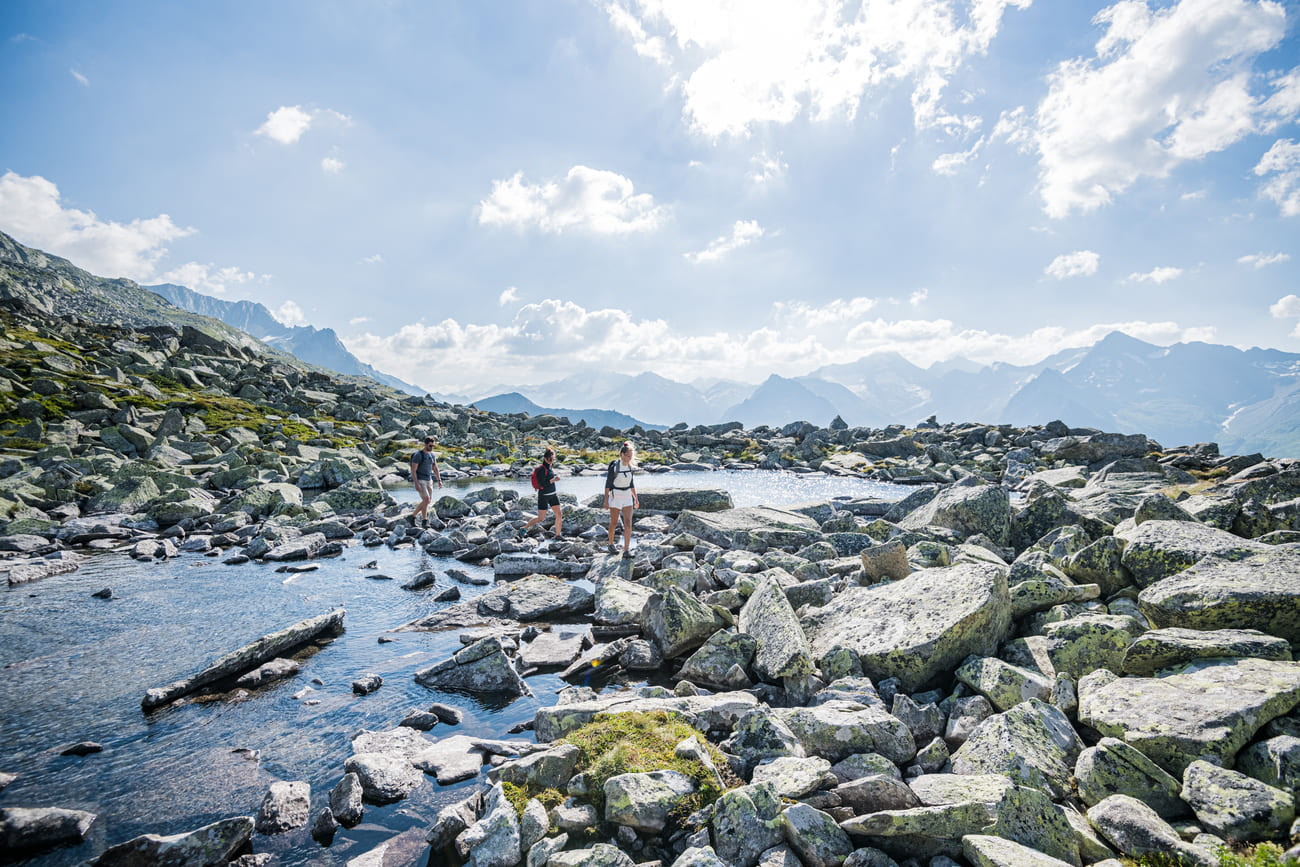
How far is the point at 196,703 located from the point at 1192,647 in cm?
1652

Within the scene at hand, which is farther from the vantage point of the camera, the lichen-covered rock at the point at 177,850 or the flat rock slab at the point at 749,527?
the flat rock slab at the point at 749,527

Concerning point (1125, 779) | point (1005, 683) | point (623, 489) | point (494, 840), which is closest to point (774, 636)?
point (1005, 683)

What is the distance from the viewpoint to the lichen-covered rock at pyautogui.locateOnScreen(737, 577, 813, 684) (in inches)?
400

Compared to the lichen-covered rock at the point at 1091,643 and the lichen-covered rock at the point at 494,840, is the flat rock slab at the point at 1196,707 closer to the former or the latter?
the lichen-covered rock at the point at 1091,643

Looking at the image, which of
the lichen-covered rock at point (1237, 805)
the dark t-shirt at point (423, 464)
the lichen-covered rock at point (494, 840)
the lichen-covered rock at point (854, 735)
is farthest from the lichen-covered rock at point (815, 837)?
the dark t-shirt at point (423, 464)

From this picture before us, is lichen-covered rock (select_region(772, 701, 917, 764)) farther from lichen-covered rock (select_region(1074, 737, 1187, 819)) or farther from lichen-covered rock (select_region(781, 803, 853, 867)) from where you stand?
lichen-covered rock (select_region(1074, 737, 1187, 819))

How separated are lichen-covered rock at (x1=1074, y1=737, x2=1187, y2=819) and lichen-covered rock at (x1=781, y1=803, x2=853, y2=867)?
3144 millimetres

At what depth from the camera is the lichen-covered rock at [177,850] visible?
625cm

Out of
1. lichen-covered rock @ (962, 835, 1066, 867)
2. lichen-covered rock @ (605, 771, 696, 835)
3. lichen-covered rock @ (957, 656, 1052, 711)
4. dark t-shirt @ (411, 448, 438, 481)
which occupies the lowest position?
lichen-covered rock @ (605, 771, 696, 835)

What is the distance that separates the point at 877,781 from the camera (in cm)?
621

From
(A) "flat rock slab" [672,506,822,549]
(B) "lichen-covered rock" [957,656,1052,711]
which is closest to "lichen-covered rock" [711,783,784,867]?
(B) "lichen-covered rock" [957,656,1052,711]

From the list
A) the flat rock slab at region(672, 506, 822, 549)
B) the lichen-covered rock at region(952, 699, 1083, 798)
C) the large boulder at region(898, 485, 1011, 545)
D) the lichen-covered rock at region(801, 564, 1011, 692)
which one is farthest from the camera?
the flat rock slab at region(672, 506, 822, 549)

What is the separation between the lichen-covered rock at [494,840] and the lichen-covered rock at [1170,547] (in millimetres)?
11986

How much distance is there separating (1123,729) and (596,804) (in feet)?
21.8
